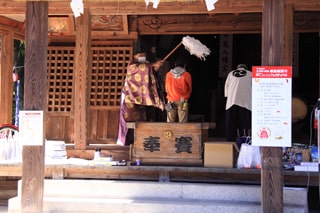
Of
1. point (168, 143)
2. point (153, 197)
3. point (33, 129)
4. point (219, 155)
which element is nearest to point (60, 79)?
point (168, 143)

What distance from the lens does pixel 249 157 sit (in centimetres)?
807

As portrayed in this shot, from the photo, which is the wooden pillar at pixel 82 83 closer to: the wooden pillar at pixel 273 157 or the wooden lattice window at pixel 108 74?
the wooden lattice window at pixel 108 74

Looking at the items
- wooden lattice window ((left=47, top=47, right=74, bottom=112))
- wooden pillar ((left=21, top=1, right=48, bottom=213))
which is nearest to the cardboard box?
wooden pillar ((left=21, top=1, right=48, bottom=213))

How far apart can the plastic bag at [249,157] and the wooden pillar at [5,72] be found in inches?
227

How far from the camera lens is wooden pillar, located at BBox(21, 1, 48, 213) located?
21.6ft

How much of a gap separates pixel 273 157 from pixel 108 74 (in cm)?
A: 563

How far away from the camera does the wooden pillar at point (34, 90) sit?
6.59 metres

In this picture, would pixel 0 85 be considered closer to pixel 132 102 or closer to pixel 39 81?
pixel 132 102

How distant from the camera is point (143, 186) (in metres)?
7.68

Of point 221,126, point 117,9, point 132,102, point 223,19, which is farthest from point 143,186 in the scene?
point 221,126

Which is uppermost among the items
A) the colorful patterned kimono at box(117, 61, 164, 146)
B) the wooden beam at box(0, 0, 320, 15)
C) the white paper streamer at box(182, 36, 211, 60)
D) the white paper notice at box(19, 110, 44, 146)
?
the wooden beam at box(0, 0, 320, 15)

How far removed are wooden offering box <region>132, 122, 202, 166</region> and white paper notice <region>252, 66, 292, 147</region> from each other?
8.70 feet

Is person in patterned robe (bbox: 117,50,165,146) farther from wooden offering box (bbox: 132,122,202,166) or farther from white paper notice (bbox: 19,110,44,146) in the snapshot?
white paper notice (bbox: 19,110,44,146)

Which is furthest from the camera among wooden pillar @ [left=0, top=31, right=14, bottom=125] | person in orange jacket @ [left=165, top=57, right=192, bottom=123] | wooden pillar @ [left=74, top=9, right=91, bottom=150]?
wooden pillar @ [left=0, top=31, right=14, bottom=125]
